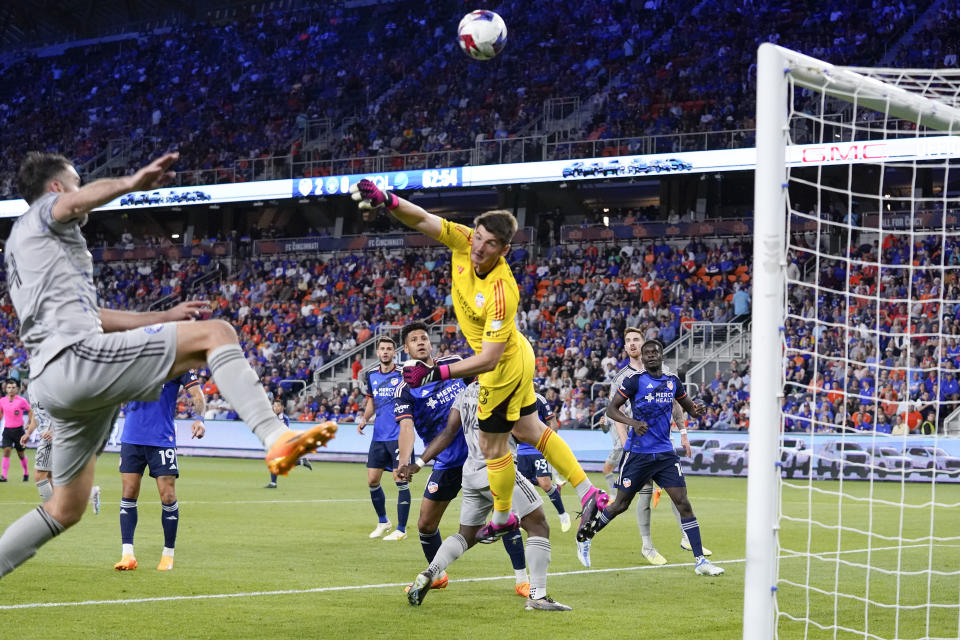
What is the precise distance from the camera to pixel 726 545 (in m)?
12.9

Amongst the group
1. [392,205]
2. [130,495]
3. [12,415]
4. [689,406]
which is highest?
[392,205]

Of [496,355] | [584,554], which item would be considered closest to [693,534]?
[584,554]

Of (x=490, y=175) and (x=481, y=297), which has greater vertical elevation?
(x=490, y=175)

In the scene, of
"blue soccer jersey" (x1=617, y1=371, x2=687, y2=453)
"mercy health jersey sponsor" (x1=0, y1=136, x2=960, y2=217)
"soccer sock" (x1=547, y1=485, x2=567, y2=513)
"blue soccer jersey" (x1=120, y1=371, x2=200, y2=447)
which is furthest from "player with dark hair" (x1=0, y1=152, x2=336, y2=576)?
"mercy health jersey sponsor" (x1=0, y1=136, x2=960, y2=217)

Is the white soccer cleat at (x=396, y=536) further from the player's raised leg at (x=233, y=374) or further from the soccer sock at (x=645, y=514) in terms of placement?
the player's raised leg at (x=233, y=374)

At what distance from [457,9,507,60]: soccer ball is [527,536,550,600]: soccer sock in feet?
17.8

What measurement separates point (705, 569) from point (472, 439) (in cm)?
281

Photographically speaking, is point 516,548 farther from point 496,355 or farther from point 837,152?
point 837,152

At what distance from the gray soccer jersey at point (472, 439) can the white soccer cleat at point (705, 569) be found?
2.42 meters

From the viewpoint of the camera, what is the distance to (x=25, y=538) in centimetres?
613

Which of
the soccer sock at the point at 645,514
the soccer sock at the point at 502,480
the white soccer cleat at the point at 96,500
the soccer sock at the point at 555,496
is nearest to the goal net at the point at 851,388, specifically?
the soccer sock at the point at 645,514

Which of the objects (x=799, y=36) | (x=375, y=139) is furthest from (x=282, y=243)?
(x=799, y=36)

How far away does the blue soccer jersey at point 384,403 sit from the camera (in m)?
14.0

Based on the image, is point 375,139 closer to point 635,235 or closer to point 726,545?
point 635,235
